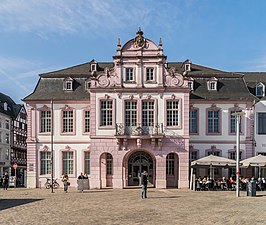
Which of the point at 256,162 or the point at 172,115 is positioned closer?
the point at 256,162

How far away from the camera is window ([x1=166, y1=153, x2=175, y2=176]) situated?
40.1 metres

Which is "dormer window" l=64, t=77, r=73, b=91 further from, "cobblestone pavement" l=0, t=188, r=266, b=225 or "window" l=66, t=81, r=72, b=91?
"cobblestone pavement" l=0, t=188, r=266, b=225

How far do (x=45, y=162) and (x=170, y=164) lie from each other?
11.4 meters

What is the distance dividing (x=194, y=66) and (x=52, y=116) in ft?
51.6

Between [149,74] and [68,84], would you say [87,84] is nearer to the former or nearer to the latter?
[68,84]

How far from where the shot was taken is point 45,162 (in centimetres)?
4166

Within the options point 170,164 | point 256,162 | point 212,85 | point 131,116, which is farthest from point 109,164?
point 212,85

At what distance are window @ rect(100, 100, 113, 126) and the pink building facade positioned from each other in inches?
3.3

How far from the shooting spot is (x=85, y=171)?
4147 cm

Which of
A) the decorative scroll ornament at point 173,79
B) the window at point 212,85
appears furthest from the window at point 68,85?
the window at point 212,85

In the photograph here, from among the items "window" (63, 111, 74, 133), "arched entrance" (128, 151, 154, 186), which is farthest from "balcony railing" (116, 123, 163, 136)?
"window" (63, 111, 74, 133)

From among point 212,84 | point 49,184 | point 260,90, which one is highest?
point 212,84

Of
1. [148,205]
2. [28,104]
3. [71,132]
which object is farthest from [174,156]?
[148,205]

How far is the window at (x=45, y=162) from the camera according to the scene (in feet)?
136
